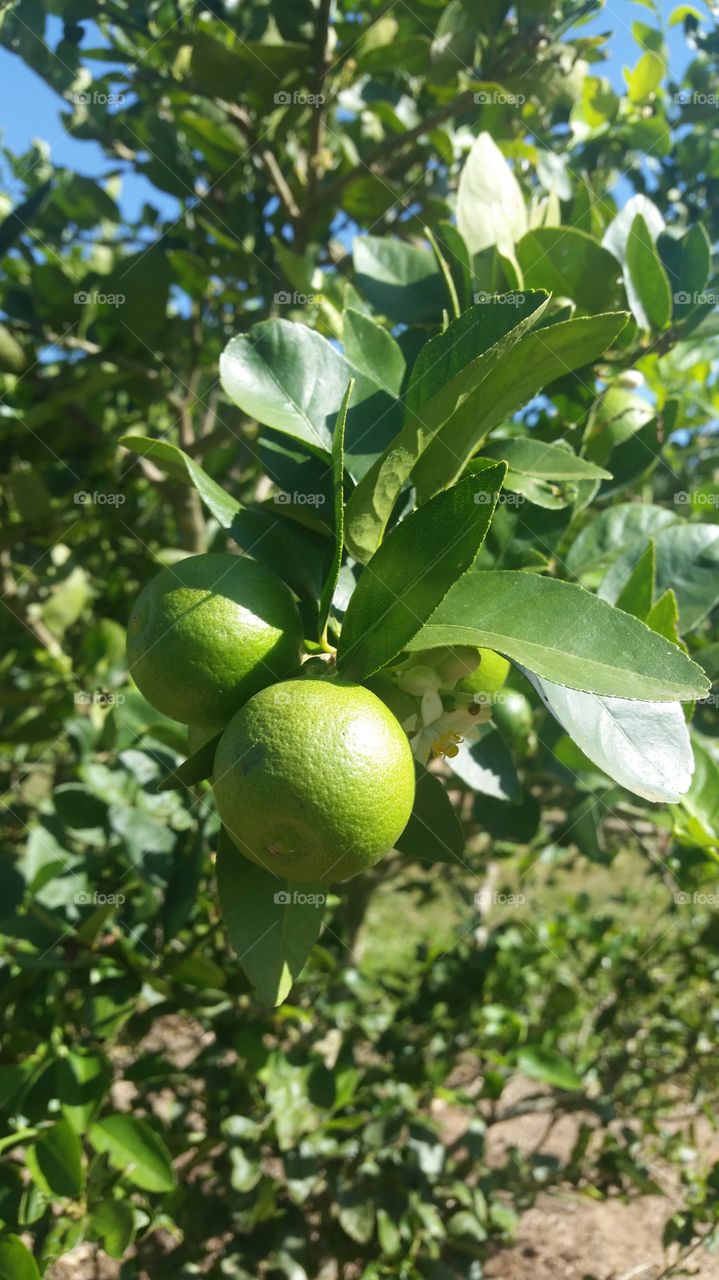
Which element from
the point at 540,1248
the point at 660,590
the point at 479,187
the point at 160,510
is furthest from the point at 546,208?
the point at 540,1248

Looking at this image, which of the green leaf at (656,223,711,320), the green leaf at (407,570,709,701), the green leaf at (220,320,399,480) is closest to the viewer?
the green leaf at (407,570,709,701)

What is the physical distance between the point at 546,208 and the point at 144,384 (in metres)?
1.13

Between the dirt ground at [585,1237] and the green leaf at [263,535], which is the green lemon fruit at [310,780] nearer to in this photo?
the green leaf at [263,535]

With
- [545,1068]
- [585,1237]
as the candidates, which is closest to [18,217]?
[545,1068]

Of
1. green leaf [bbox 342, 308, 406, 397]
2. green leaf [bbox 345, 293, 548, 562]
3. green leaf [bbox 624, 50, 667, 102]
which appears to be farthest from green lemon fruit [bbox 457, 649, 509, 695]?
green leaf [bbox 624, 50, 667, 102]

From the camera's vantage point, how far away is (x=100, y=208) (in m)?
1.83

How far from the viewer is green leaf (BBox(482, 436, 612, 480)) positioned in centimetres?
77

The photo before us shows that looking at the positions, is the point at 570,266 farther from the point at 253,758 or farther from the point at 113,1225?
the point at 113,1225

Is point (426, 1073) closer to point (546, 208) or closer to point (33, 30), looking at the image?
point (546, 208)

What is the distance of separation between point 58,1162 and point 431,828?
647 mm

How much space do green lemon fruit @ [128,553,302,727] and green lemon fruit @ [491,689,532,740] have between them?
401 mm

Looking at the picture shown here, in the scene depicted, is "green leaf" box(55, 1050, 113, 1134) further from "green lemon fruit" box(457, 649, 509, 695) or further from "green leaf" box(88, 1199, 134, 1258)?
"green lemon fruit" box(457, 649, 509, 695)

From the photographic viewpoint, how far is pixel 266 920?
2.10 ft

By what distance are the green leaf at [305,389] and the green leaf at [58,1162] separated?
0.80m
